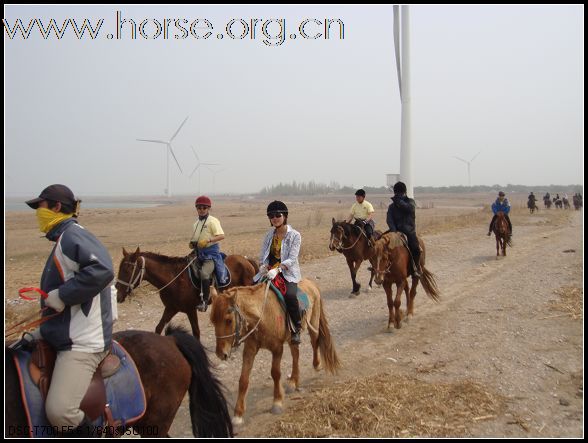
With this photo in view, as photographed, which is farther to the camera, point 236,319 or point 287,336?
point 287,336

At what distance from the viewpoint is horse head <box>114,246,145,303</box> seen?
6781 mm

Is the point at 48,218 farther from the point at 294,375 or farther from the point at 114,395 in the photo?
the point at 294,375

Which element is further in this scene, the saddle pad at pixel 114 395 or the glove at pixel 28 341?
→ the glove at pixel 28 341

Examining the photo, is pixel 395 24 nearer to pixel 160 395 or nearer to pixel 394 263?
pixel 394 263

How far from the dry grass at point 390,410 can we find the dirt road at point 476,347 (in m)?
0.18

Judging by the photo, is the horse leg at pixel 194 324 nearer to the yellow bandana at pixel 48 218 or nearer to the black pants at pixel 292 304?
the black pants at pixel 292 304

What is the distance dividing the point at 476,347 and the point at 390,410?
2719 mm

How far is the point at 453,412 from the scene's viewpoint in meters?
4.51

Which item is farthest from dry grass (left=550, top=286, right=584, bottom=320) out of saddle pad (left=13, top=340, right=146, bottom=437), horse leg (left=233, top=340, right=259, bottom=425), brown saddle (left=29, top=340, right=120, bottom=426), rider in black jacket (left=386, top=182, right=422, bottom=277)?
brown saddle (left=29, top=340, right=120, bottom=426)

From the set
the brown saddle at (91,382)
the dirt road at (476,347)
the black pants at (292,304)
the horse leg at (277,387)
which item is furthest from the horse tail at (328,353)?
the brown saddle at (91,382)

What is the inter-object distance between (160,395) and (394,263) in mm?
5402

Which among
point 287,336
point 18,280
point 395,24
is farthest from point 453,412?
point 395,24

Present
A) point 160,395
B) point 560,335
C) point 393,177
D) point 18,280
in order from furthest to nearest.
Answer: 1. point 393,177
2. point 18,280
3. point 560,335
4. point 160,395

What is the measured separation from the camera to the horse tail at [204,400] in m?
3.71
